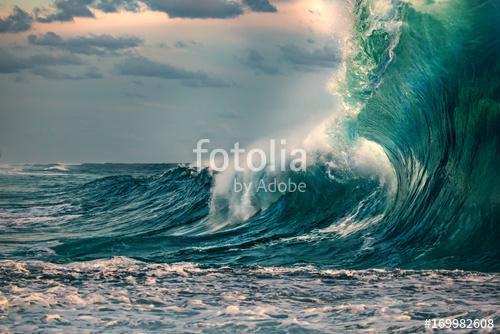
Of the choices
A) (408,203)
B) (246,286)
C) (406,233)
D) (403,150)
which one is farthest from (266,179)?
(246,286)

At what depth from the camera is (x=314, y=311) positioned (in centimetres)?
662

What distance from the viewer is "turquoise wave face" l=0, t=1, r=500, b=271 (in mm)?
10430

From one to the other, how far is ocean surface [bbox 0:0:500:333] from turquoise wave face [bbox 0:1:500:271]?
0.03m

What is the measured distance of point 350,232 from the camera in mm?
12539

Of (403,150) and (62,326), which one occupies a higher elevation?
(403,150)

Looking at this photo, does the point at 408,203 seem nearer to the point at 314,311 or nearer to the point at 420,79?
the point at 420,79

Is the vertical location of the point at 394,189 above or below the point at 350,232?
above

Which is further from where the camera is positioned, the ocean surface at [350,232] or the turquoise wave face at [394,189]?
the turquoise wave face at [394,189]

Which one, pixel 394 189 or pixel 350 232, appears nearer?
pixel 350 232

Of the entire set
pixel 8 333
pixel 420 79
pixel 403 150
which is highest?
pixel 420 79

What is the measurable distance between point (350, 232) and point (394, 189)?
1.98 m

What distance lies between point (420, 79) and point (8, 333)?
9335mm

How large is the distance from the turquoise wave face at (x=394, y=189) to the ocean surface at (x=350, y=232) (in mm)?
33

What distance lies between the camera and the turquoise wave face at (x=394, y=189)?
1043 centimetres
